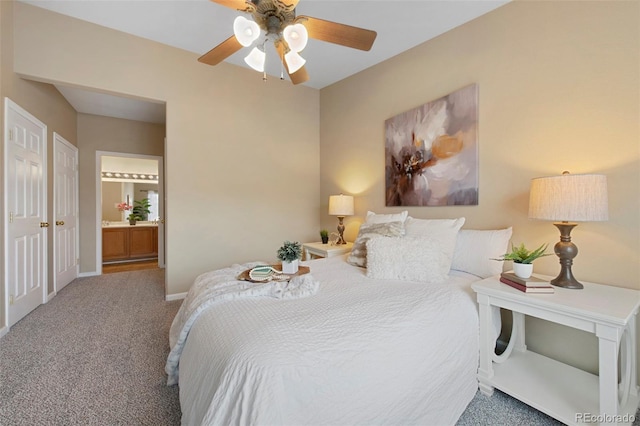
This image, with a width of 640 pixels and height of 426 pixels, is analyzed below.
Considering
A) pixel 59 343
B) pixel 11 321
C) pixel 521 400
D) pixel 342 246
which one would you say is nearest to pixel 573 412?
pixel 521 400

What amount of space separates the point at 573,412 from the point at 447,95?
243cm

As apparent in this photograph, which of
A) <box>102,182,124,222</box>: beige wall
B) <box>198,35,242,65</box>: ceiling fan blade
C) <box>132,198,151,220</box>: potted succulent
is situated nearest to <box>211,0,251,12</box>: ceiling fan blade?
<box>198,35,242,65</box>: ceiling fan blade

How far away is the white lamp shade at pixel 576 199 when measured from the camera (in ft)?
4.79

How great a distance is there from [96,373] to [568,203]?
3171 mm

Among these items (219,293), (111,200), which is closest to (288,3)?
(219,293)

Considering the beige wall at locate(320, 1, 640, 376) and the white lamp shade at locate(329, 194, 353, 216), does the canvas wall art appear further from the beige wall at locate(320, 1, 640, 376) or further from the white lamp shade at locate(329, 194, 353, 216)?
the white lamp shade at locate(329, 194, 353, 216)

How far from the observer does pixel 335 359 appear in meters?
1.01

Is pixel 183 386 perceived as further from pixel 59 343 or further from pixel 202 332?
pixel 59 343

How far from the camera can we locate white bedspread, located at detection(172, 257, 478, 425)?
908 mm

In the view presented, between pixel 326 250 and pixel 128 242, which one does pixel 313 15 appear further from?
pixel 128 242

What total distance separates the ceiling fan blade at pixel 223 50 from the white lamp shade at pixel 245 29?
18 centimetres

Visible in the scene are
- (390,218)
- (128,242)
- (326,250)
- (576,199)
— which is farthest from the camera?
(128,242)

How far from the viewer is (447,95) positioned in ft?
8.27

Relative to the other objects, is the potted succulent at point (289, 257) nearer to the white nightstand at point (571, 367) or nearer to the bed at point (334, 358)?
the bed at point (334, 358)
